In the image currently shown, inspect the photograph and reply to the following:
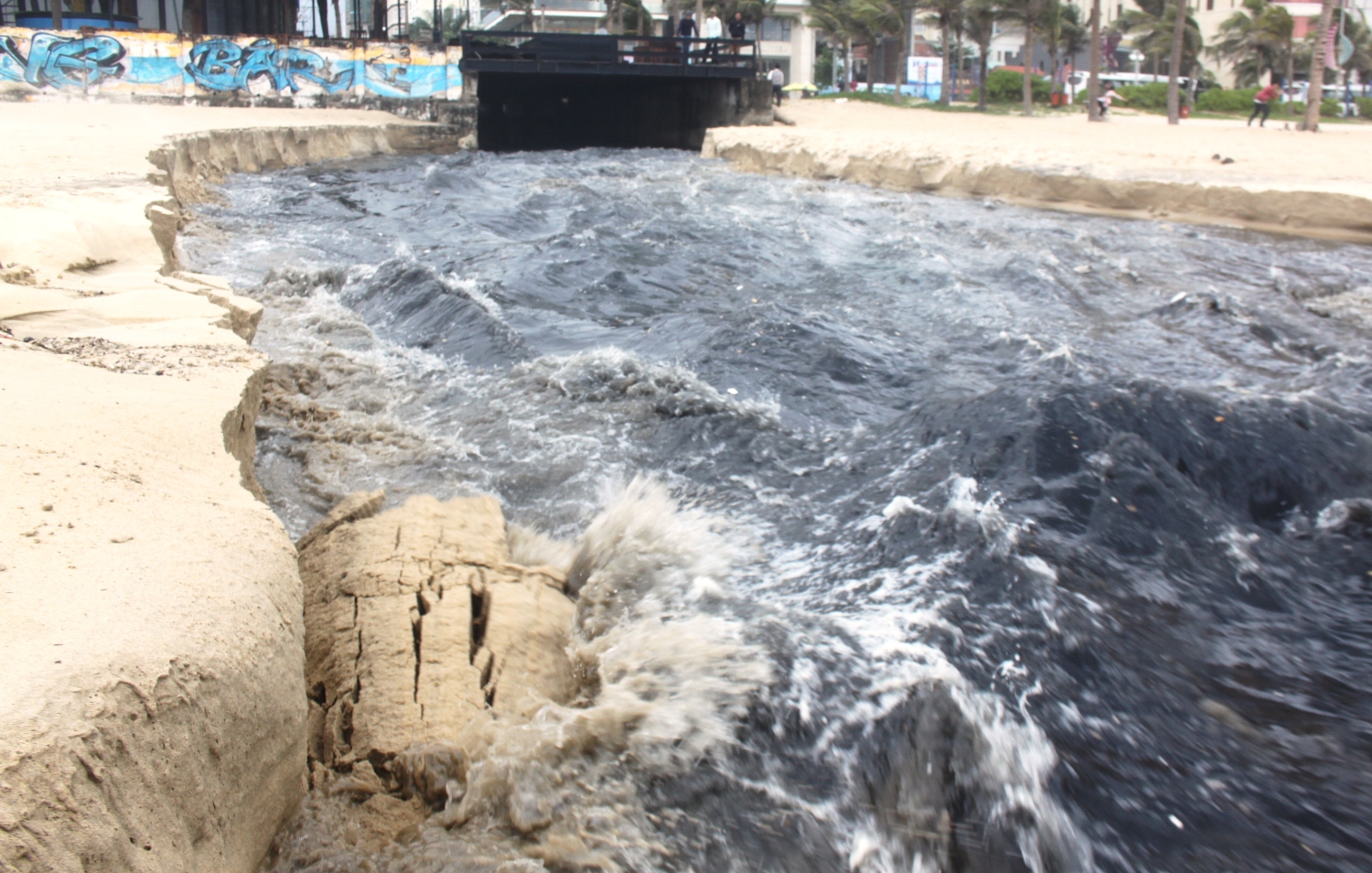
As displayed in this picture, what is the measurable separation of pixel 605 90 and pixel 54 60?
1333 cm

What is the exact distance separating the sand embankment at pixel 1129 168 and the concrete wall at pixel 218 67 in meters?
9.20

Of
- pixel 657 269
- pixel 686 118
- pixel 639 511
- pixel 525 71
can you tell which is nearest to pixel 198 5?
pixel 525 71

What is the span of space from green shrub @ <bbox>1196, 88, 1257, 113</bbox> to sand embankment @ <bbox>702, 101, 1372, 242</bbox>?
63.6ft

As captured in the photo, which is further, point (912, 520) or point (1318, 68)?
point (1318, 68)

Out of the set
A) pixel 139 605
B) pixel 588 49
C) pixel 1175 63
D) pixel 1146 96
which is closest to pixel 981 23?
pixel 1146 96

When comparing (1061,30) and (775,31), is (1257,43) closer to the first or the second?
(1061,30)

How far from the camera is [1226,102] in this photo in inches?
1602

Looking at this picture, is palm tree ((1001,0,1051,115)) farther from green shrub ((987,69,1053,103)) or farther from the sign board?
the sign board

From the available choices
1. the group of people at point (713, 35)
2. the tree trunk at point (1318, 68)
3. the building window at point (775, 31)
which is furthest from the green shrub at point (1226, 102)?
the building window at point (775, 31)

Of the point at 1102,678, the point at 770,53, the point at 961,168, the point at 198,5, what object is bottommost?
the point at 1102,678

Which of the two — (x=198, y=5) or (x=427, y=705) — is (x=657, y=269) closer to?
(x=427, y=705)

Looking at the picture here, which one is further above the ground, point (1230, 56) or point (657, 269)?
point (1230, 56)

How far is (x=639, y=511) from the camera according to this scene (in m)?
4.02

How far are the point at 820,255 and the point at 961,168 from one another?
650cm
